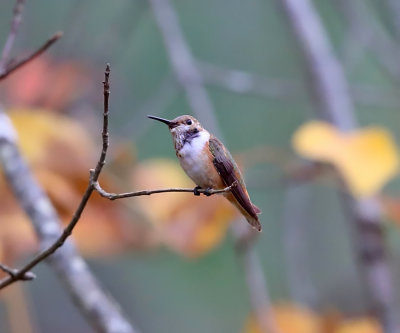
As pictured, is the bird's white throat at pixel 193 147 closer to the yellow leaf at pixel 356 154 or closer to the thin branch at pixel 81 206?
the thin branch at pixel 81 206

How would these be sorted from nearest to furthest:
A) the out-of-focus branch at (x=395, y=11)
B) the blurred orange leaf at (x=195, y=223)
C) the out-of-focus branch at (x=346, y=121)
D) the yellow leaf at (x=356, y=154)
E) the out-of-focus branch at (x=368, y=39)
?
1. the yellow leaf at (x=356, y=154)
2. the blurred orange leaf at (x=195, y=223)
3. the out-of-focus branch at (x=346, y=121)
4. the out-of-focus branch at (x=395, y=11)
5. the out-of-focus branch at (x=368, y=39)

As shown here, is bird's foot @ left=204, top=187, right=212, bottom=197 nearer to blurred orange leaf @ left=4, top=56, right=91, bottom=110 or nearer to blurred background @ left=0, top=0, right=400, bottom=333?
Answer: blurred background @ left=0, top=0, right=400, bottom=333

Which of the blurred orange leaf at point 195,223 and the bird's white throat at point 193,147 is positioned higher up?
the blurred orange leaf at point 195,223

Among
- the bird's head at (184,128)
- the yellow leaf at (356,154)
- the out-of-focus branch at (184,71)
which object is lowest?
the bird's head at (184,128)

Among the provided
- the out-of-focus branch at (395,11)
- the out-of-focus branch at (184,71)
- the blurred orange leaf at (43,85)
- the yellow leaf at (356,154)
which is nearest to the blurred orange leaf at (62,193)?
the out-of-focus branch at (184,71)

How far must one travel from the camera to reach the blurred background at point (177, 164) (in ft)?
7.16

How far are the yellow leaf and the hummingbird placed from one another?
35.5 inches

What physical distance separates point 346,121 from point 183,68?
0.71 metres

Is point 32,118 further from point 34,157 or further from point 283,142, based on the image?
point 283,142

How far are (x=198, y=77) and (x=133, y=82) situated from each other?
2.05 meters

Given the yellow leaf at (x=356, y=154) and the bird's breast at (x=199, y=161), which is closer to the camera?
the bird's breast at (x=199, y=161)

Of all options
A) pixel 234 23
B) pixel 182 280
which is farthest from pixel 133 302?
pixel 234 23

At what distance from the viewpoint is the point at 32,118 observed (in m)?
2.27

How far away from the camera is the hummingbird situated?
103cm
